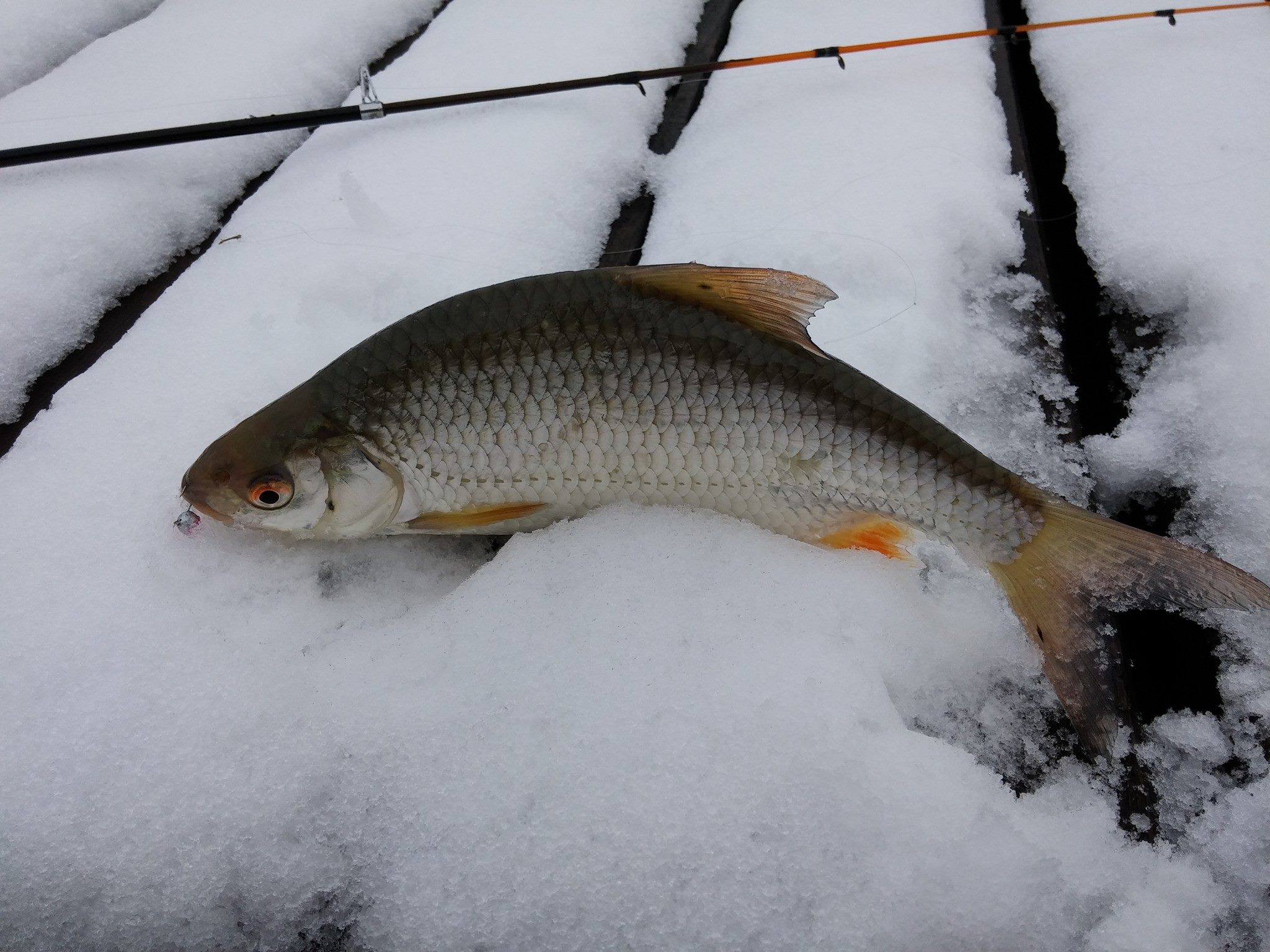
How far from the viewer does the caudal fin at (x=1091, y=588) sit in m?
1.07

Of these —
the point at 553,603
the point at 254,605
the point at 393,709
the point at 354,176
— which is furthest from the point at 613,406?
the point at 354,176

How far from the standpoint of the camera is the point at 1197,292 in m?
1.62

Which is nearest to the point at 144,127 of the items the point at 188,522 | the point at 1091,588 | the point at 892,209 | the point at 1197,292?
the point at 188,522

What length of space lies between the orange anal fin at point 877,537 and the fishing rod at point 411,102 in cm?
142

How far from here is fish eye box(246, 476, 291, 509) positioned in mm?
1323

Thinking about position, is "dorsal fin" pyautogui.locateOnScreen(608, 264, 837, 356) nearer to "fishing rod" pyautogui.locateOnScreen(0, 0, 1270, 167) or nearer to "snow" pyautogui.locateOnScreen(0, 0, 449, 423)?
"fishing rod" pyautogui.locateOnScreen(0, 0, 1270, 167)

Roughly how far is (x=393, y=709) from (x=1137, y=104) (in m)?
2.32

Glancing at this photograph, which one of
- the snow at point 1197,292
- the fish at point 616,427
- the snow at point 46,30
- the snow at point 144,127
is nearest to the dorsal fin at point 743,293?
the fish at point 616,427

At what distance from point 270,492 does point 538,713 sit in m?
0.58

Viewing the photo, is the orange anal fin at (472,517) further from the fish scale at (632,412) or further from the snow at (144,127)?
the snow at (144,127)

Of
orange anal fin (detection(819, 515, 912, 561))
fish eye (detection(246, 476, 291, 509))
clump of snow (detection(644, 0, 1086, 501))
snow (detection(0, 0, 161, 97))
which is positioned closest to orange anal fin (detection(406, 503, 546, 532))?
fish eye (detection(246, 476, 291, 509))

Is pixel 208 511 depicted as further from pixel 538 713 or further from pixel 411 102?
pixel 411 102

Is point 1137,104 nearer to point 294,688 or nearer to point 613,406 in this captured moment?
point 613,406

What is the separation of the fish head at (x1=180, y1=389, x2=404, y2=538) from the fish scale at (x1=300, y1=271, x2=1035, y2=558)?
3cm
